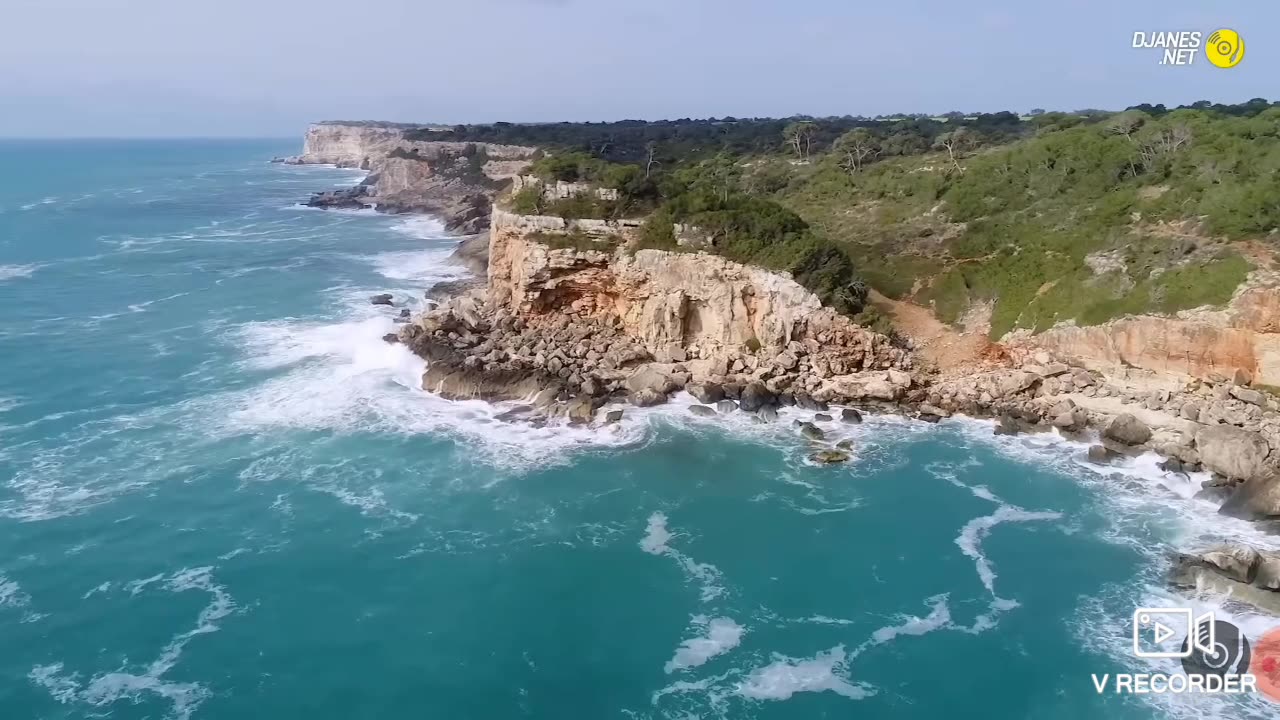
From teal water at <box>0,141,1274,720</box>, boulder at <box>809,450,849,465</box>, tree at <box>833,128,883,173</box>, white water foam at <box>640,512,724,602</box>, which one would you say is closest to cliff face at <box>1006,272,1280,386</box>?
teal water at <box>0,141,1274,720</box>

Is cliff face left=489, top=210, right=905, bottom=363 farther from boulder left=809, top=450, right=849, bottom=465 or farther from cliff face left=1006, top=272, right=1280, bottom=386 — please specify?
cliff face left=1006, top=272, right=1280, bottom=386

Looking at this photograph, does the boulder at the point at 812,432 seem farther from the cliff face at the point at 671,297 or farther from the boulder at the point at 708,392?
the cliff face at the point at 671,297

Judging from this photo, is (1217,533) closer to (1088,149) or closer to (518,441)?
(518,441)

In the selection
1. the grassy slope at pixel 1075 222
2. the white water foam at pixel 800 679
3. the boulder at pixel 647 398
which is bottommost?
the white water foam at pixel 800 679

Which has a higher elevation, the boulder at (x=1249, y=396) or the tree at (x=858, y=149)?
the tree at (x=858, y=149)

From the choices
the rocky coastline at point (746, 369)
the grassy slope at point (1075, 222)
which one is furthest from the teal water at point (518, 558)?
the grassy slope at point (1075, 222)
